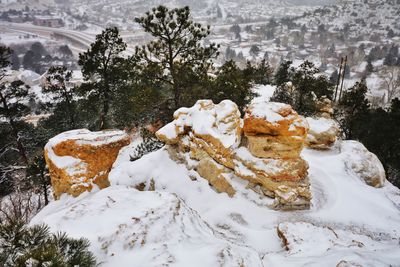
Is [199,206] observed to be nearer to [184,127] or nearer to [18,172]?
[184,127]

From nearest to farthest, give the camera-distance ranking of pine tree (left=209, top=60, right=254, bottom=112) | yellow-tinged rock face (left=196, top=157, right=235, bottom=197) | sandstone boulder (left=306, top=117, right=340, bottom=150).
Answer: yellow-tinged rock face (left=196, top=157, right=235, bottom=197) → sandstone boulder (left=306, top=117, right=340, bottom=150) → pine tree (left=209, top=60, right=254, bottom=112)

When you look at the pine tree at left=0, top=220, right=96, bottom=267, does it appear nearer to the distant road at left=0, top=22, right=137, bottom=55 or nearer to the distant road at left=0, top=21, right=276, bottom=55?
the distant road at left=0, top=22, right=137, bottom=55

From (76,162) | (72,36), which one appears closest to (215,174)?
(76,162)

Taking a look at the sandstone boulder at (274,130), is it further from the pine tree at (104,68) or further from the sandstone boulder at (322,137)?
the pine tree at (104,68)

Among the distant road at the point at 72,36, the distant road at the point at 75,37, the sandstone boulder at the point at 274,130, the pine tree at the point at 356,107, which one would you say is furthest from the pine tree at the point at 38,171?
the distant road at the point at 75,37

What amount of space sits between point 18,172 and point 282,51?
168m

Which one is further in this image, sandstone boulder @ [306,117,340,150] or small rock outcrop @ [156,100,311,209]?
sandstone boulder @ [306,117,340,150]

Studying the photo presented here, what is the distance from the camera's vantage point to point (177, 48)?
17750 millimetres

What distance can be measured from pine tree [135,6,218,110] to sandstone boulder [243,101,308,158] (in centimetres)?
811

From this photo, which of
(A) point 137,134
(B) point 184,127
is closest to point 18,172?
(A) point 137,134

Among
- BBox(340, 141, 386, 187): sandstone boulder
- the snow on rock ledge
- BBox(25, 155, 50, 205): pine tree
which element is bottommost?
BBox(25, 155, 50, 205): pine tree

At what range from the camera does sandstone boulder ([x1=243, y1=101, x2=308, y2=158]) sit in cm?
1050

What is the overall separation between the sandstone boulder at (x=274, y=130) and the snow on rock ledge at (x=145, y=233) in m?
4.05

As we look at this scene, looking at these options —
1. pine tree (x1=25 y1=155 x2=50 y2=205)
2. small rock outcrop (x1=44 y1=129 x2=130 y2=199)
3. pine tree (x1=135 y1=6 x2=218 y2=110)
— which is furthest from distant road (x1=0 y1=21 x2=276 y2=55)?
small rock outcrop (x1=44 y1=129 x2=130 y2=199)
